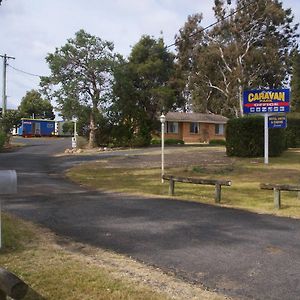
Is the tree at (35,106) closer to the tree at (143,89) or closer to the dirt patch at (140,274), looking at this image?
the tree at (143,89)

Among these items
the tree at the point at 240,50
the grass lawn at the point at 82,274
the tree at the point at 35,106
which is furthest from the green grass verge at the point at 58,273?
the tree at the point at 35,106

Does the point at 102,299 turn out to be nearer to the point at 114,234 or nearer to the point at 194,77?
the point at 114,234

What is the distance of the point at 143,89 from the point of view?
40.9 metres

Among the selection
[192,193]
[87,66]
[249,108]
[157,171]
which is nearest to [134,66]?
[87,66]

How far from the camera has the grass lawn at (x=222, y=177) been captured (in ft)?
41.8

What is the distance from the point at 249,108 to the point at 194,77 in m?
26.8

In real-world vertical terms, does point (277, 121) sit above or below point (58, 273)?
above

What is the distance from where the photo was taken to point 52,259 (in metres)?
6.30

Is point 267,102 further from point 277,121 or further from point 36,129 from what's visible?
point 36,129

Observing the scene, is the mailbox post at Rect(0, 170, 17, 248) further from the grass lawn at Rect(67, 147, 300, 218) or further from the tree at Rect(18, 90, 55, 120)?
the tree at Rect(18, 90, 55, 120)

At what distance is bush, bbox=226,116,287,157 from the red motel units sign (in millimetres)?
974

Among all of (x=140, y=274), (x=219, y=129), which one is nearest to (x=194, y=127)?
(x=219, y=129)

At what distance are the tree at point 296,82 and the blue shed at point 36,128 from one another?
99.5 feet

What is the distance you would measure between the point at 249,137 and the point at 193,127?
29.3 metres
